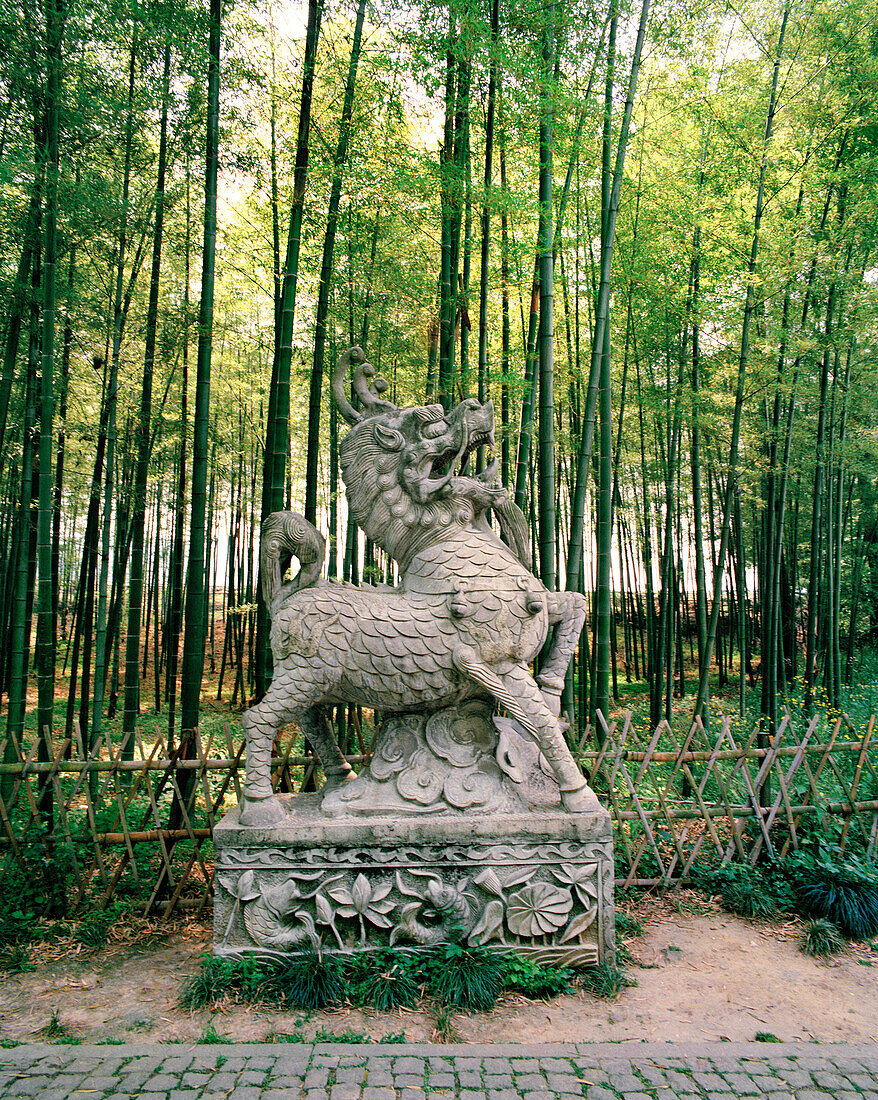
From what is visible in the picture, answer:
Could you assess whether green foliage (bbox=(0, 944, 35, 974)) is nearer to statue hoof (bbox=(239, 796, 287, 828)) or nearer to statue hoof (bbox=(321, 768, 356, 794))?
statue hoof (bbox=(239, 796, 287, 828))

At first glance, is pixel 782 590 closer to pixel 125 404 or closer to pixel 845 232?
pixel 845 232

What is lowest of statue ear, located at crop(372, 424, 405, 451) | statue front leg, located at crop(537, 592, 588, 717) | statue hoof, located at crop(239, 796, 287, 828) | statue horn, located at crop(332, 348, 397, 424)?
statue hoof, located at crop(239, 796, 287, 828)

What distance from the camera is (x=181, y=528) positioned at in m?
6.38

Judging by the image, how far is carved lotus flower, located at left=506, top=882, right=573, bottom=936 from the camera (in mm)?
2633

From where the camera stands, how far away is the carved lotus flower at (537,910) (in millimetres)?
2633

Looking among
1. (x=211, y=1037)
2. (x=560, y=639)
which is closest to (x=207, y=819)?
(x=211, y=1037)

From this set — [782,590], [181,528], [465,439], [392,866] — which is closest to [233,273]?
[181,528]

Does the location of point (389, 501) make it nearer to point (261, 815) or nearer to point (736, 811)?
point (261, 815)

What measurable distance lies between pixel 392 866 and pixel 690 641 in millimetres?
13534

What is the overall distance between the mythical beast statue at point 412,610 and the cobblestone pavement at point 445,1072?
31.2 inches

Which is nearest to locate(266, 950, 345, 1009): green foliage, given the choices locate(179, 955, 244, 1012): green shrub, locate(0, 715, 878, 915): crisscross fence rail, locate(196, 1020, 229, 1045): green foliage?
locate(179, 955, 244, 1012): green shrub

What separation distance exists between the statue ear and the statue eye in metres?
0.11

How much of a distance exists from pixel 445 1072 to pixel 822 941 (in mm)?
1851

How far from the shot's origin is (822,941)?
290 cm
